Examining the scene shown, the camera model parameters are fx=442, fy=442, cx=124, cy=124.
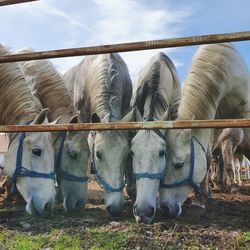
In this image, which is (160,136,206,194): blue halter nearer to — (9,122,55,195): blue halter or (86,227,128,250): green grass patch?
(9,122,55,195): blue halter

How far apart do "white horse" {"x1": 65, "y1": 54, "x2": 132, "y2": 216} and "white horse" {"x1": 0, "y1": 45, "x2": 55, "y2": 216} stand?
0.61 meters

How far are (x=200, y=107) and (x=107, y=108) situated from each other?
4.00ft

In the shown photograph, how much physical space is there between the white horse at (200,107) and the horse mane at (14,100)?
68.3 inches

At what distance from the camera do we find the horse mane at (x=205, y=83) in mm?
5602

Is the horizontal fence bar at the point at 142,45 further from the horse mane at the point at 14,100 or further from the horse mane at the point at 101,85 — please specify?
the horse mane at the point at 101,85

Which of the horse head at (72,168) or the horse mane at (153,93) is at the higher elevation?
the horse mane at (153,93)

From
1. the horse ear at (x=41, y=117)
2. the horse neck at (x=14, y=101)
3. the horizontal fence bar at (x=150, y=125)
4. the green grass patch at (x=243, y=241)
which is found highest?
the horse neck at (x=14, y=101)

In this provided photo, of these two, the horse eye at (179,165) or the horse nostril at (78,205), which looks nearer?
the horse eye at (179,165)

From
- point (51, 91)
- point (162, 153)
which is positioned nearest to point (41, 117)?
point (162, 153)

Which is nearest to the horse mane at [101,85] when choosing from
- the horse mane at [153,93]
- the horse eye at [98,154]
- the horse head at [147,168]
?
the horse mane at [153,93]

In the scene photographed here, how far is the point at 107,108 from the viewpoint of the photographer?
587 centimetres

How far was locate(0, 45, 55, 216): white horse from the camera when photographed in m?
4.79

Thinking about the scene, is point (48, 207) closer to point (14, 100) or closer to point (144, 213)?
point (144, 213)

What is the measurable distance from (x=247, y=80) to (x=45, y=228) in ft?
12.3
